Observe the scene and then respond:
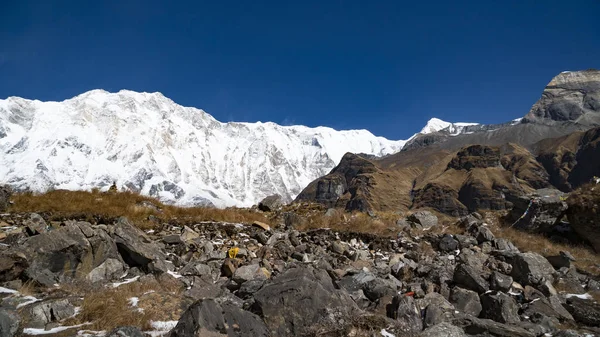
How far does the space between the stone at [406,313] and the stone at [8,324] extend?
6327 mm

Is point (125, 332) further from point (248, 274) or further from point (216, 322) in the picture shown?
point (248, 274)

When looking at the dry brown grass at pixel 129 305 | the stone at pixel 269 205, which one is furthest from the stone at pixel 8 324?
the stone at pixel 269 205

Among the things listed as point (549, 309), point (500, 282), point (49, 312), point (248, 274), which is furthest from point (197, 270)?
point (549, 309)

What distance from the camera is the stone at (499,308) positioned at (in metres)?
8.20

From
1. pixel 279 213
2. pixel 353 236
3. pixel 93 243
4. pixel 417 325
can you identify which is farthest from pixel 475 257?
pixel 93 243

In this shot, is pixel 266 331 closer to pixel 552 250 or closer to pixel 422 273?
pixel 422 273

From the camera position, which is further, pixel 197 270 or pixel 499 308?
pixel 197 270

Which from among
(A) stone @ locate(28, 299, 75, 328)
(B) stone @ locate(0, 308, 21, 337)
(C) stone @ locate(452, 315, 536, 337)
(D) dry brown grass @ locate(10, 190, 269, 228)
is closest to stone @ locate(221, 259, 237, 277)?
(A) stone @ locate(28, 299, 75, 328)

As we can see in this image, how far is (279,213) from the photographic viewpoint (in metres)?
19.0

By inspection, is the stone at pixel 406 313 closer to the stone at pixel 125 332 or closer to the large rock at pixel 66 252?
the stone at pixel 125 332

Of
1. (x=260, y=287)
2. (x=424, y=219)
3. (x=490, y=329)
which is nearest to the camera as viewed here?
(x=490, y=329)

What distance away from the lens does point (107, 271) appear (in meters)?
8.62

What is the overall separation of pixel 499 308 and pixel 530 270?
10.8ft

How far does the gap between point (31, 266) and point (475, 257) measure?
13.6 meters
